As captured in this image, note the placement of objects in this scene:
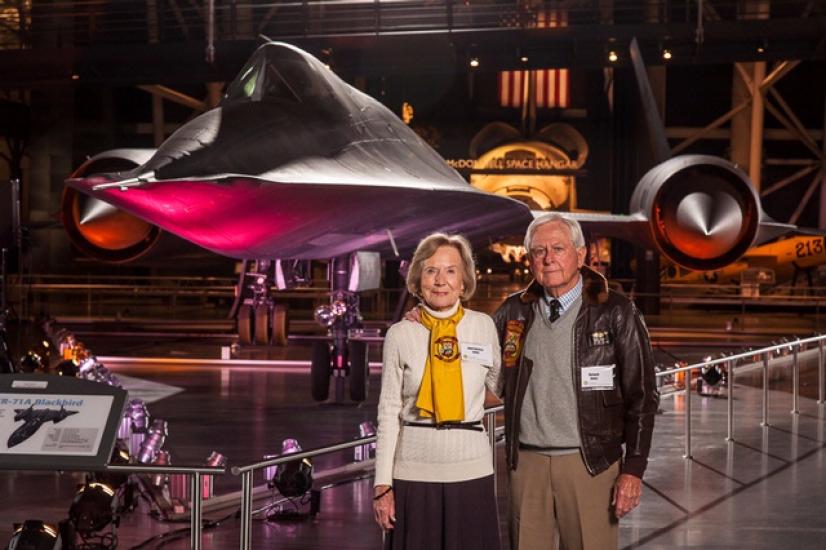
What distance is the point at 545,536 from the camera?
3.20m

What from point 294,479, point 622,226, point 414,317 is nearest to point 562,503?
point 414,317

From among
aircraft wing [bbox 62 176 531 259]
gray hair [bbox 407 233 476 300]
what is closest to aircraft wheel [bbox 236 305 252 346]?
aircraft wing [bbox 62 176 531 259]

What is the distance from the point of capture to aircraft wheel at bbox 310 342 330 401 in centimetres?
963

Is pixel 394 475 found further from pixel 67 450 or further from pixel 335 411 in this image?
pixel 335 411

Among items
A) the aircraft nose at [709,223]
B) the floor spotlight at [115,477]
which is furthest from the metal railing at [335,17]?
the floor spotlight at [115,477]

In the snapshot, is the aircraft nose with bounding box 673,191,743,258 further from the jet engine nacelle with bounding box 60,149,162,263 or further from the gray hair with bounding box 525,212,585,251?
the gray hair with bounding box 525,212,585,251

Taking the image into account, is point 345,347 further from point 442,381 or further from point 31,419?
point 442,381

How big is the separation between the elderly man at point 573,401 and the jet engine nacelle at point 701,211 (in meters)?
8.48

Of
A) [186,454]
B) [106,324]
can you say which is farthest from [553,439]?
[106,324]

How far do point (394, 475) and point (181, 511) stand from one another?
95.4 inches

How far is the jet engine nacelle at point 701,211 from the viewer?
37.3 feet

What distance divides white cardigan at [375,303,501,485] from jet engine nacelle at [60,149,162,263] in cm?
799

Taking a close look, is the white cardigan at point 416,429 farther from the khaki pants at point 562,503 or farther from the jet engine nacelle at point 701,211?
the jet engine nacelle at point 701,211

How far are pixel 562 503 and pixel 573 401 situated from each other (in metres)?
0.29
